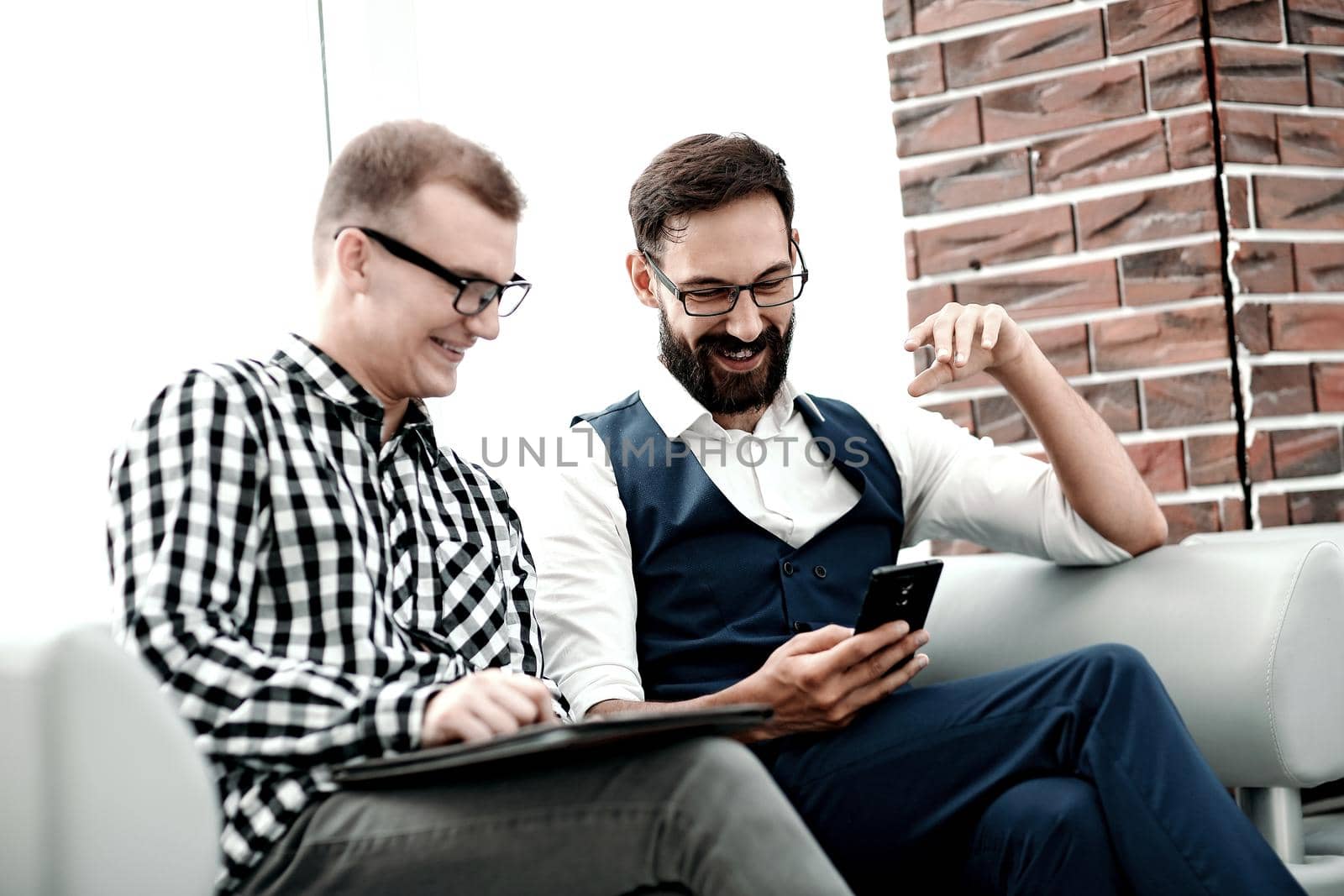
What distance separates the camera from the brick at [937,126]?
2.30m

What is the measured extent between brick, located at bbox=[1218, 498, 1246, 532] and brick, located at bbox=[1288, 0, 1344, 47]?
0.81 m

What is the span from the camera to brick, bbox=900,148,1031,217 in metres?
2.28

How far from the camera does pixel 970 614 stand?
6.14 feet

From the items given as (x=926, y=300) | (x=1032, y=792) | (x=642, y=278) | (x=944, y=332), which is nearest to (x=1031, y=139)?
(x=926, y=300)

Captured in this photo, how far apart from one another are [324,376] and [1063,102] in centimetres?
145

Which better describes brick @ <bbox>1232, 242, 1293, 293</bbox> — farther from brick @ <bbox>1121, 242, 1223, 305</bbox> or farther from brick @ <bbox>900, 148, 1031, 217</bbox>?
brick @ <bbox>900, 148, 1031, 217</bbox>

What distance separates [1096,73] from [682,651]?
1.26m

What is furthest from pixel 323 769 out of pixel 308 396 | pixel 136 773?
pixel 308 396

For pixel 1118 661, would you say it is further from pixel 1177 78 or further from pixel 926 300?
pixel 1177 78

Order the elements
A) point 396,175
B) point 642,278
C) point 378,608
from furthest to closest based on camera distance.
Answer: point 642,278 < point 396,175 < point 378,608

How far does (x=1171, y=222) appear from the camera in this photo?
86.0 inches

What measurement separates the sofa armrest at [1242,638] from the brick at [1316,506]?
0.53 metres

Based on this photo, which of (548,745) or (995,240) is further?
(995,240)

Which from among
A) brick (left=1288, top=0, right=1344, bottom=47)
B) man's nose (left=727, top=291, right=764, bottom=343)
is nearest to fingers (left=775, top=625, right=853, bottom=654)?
man's nose (left=727, top=291, right=764, bottom=343)
